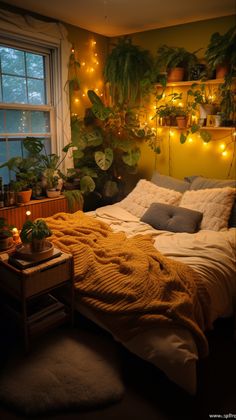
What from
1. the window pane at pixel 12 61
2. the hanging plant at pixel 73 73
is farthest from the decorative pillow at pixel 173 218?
the window pane at pixel 12 61

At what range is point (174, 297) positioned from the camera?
1694 mm

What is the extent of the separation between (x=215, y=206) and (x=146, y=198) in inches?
27.3

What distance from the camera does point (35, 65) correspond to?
318 cm

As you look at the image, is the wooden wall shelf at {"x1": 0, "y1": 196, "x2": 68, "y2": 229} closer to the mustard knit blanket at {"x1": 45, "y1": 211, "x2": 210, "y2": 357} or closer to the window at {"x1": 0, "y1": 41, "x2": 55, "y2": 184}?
the window at {"x1": 0, "y1": 41, "x2": 55, "y2": 184}

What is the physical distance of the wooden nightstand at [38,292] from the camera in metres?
1.74

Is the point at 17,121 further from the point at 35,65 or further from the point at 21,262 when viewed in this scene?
the point at 21,262

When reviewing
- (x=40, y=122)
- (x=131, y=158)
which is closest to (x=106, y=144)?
(x=131, y=158)

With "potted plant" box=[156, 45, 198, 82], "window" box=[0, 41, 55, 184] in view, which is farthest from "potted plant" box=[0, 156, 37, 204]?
"potted plant" box=[156, 45, 198, 82]

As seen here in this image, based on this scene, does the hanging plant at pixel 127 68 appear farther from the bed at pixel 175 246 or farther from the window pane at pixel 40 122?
the bed at pixel 175 246

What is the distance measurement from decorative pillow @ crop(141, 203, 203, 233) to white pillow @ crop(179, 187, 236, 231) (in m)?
0.07

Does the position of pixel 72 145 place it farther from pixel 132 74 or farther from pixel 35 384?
pixel 35 384

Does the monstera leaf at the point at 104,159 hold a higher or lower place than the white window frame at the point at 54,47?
lower

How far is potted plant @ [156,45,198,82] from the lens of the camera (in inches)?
123

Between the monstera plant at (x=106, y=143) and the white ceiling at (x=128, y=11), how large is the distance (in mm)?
706
